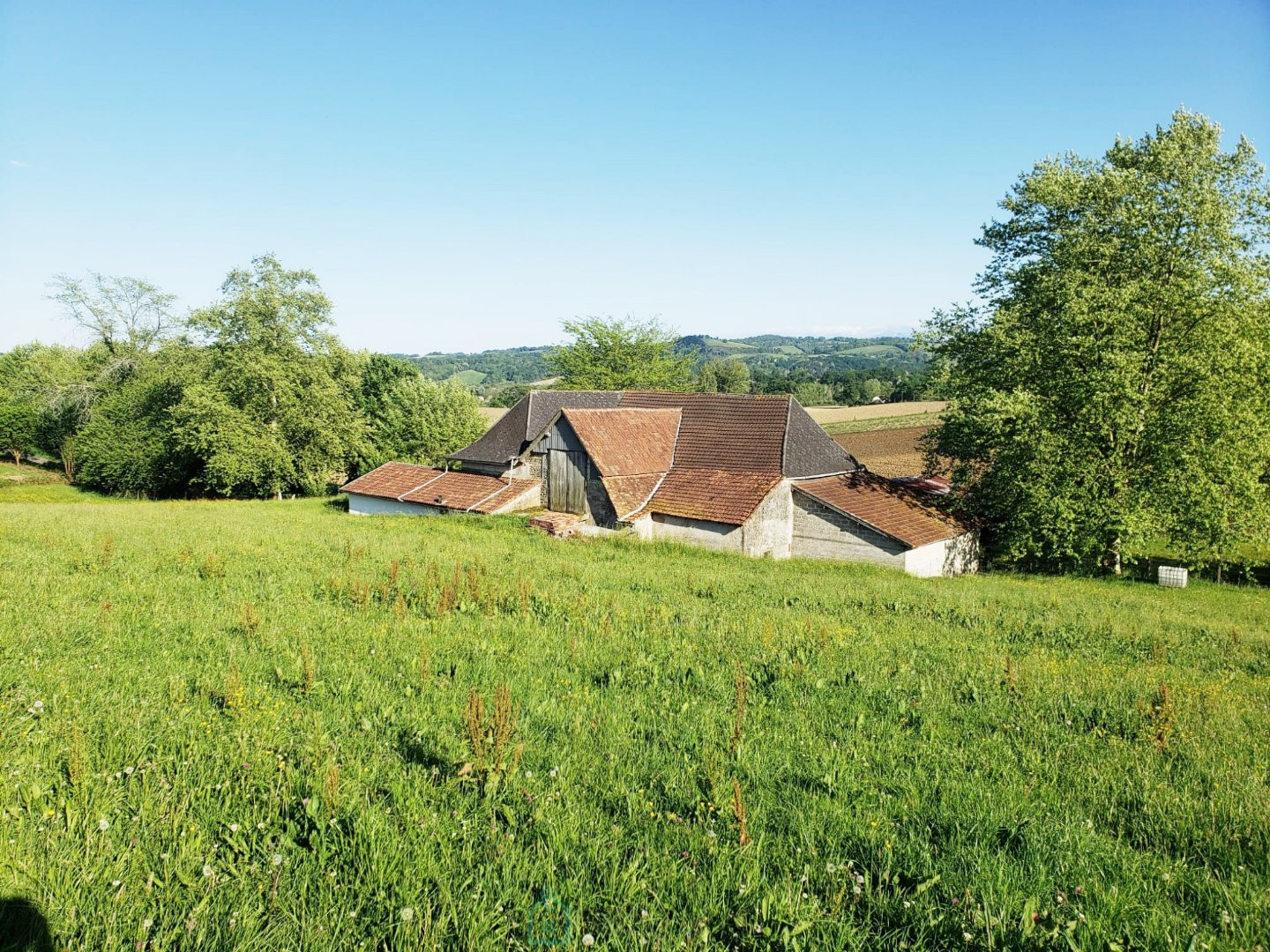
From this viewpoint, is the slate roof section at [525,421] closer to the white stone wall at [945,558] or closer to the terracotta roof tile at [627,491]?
the terracotta roof tile at [627,491]

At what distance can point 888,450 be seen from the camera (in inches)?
2435

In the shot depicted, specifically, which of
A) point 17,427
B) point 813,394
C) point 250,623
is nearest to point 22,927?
point 250,623

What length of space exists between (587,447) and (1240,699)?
75.9 ft

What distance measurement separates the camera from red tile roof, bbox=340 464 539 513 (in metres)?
31.6

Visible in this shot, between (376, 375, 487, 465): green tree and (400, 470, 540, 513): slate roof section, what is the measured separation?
44.9 feet

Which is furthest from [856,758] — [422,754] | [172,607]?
[172,607]

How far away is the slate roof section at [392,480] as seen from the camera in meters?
35.6

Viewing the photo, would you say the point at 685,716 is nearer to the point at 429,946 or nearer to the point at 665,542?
the point at 429,946

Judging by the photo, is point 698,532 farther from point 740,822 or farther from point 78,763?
point 78,763

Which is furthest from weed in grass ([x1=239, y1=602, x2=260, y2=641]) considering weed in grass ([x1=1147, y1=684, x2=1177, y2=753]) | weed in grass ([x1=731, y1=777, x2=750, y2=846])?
weed in grass ([x1=1147, y1=684, x2=1177, y2=753])

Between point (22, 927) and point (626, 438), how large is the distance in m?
27.8

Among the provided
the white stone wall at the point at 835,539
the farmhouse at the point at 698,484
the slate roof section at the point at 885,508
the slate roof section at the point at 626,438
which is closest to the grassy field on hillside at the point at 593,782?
the white stone wall at the point at 835,539

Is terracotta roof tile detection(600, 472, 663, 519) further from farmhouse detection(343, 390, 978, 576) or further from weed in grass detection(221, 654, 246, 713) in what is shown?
weed in grass detection(221, 654, 246, 713)

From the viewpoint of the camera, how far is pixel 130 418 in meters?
50.5
